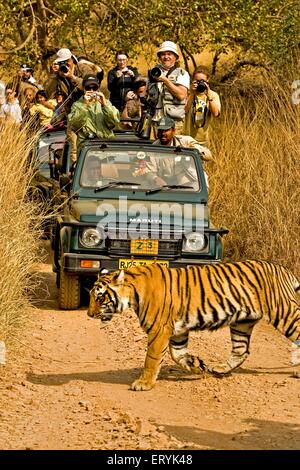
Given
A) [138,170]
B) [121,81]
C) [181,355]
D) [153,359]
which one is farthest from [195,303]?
[121,81]

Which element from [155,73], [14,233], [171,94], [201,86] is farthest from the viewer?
[201,86]

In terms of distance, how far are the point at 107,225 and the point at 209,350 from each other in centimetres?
173

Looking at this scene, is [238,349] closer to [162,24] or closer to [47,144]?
[47,144]

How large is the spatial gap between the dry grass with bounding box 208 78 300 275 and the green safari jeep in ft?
3.62

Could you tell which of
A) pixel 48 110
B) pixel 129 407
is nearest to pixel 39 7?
pixel 48 110

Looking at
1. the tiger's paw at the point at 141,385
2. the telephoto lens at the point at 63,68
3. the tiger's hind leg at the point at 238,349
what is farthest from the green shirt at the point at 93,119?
the tiger's paw at the point at 141,385

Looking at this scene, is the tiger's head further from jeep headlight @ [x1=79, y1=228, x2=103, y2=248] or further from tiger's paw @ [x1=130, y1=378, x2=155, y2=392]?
jeep headlight @ [x1=79, y1=228, x2=103, y2=248]

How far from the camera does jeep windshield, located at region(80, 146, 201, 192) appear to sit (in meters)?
11.1

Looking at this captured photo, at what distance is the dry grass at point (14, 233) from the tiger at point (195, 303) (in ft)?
3.68

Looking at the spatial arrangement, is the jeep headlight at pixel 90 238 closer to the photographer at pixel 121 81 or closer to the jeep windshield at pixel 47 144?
the jeep windshield at pixel 47 144

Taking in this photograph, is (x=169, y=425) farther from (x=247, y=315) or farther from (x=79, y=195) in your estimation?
(x=79, y=195)

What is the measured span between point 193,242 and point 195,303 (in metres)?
2.46

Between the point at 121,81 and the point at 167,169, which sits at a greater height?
the point at 121,81

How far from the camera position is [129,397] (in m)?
7.74
